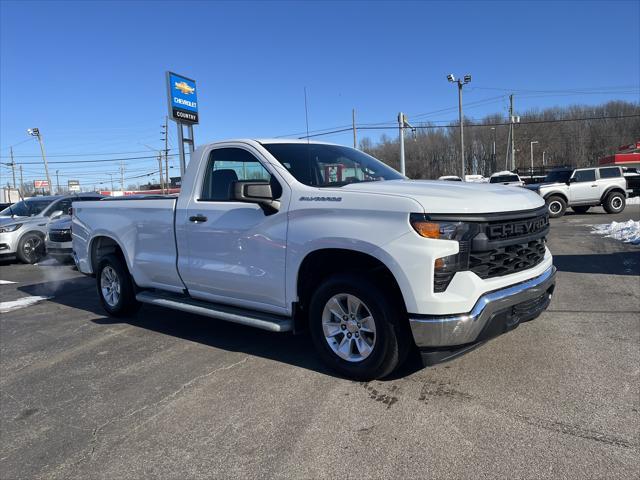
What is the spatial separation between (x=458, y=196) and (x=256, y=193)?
1.64m

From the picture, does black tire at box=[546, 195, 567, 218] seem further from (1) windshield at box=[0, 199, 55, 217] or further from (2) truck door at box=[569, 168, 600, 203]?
(1) windshield at box=[0, 199, 55, 217]

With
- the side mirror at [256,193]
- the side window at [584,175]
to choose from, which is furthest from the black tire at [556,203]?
the side mirror at [256,193]

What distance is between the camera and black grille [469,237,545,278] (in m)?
3.47

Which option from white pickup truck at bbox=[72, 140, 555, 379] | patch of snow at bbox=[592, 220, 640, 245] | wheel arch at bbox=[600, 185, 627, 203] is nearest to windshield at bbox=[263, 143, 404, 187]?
white pickup truck at bbox=[72, 140, 555, 379]

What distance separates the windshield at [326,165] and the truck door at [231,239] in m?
0.24

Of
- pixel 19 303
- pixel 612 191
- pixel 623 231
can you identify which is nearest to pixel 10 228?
pixel 19 303

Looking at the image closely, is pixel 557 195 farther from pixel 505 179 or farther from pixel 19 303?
pixel 19 303

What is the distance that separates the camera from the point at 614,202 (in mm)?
19297

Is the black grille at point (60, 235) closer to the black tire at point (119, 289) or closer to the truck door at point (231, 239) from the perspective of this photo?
the black tire at point (119, 289)

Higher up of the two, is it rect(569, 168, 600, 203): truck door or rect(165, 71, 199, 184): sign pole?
rect(165, 71, 199, 184): sign pole

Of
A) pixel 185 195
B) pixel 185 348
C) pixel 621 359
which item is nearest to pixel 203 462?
pixel 185 348

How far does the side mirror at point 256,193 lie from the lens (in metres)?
4.09

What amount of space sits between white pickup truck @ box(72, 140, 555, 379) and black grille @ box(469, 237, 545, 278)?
0.04 ft

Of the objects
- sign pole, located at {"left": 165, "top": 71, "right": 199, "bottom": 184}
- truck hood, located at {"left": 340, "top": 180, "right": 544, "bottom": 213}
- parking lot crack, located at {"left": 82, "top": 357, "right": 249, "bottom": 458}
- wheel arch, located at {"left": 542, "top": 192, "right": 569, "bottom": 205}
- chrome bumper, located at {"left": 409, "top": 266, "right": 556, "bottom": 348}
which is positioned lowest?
parking lot crack, located at {"left": 82, "top": 357, "right": 249, "bottom": 458}
